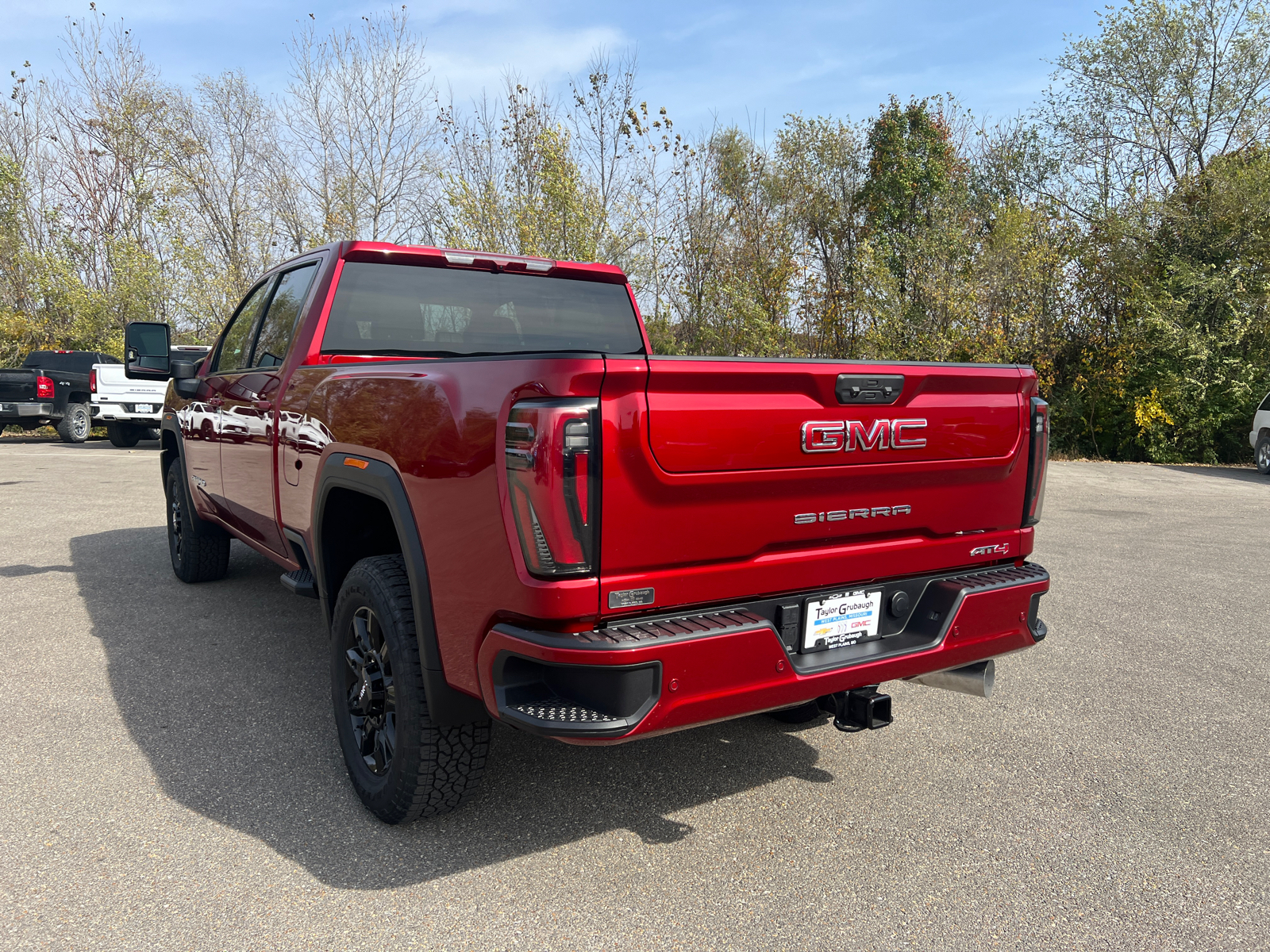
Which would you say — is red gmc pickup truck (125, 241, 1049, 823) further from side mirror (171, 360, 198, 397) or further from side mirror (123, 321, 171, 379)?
side mirror (123, 321, 171, 379)

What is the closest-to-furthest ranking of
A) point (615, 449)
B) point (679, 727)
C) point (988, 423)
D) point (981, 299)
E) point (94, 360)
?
point (615, 449) < point (679, 727) < point (988, 423) < point (981, 299) < point (94, 360)

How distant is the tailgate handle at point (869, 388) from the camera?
2596mm

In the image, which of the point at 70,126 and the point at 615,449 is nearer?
the point at 615,449

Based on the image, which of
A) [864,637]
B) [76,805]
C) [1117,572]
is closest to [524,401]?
[864,637]

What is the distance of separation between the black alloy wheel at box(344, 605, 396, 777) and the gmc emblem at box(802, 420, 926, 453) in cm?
153

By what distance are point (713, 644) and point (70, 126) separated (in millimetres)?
35415

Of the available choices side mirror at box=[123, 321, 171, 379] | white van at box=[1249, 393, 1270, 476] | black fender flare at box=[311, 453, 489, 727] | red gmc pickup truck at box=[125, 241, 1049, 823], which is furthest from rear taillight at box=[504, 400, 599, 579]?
white van at box=[1249, 393, 1270, 476]

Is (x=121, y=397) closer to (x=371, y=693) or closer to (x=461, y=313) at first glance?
(x=461, y=313)

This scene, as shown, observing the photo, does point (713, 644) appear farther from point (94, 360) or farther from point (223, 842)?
point (94, 360)

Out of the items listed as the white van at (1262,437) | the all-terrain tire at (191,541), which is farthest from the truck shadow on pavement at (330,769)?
the white van at (1262,437)

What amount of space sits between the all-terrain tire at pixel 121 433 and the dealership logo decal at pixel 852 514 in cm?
1864

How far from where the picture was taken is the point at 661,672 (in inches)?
89.5

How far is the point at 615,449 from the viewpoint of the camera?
7.25ft

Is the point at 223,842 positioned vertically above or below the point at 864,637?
below
